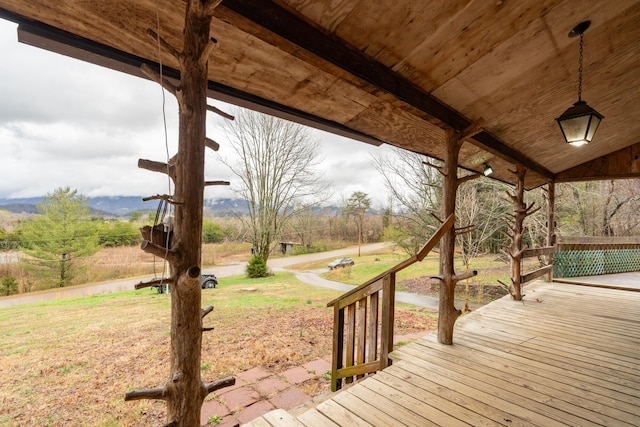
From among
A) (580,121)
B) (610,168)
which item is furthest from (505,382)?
(610,168)

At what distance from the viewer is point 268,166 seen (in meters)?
12.7

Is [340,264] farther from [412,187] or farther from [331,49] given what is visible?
[331,49]

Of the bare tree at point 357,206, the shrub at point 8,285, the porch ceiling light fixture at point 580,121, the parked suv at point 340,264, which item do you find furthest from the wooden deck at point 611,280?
the shrub at point 8,285

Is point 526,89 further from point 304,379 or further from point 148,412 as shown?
point 148,412

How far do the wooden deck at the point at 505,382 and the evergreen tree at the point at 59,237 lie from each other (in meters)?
13.8

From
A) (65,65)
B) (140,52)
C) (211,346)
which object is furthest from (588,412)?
(65,65)

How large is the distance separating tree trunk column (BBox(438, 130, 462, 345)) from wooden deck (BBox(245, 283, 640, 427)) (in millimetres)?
205

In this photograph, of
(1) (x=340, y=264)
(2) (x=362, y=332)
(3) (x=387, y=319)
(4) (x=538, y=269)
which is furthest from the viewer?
(1) (x=340, y=264)

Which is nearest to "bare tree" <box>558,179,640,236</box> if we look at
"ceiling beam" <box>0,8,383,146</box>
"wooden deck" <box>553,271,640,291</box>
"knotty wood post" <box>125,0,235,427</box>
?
"wooden deck" <box>553,271,640,291</box>

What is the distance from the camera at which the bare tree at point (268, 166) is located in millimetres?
12398

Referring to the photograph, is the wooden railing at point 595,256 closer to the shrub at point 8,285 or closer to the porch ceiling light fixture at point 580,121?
the porch ceiling light fixture at point 580,121

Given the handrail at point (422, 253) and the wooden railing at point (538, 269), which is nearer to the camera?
the handrail at point (422, 253)

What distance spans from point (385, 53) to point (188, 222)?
172cm

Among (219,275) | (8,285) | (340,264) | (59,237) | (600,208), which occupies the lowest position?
(219,275)
